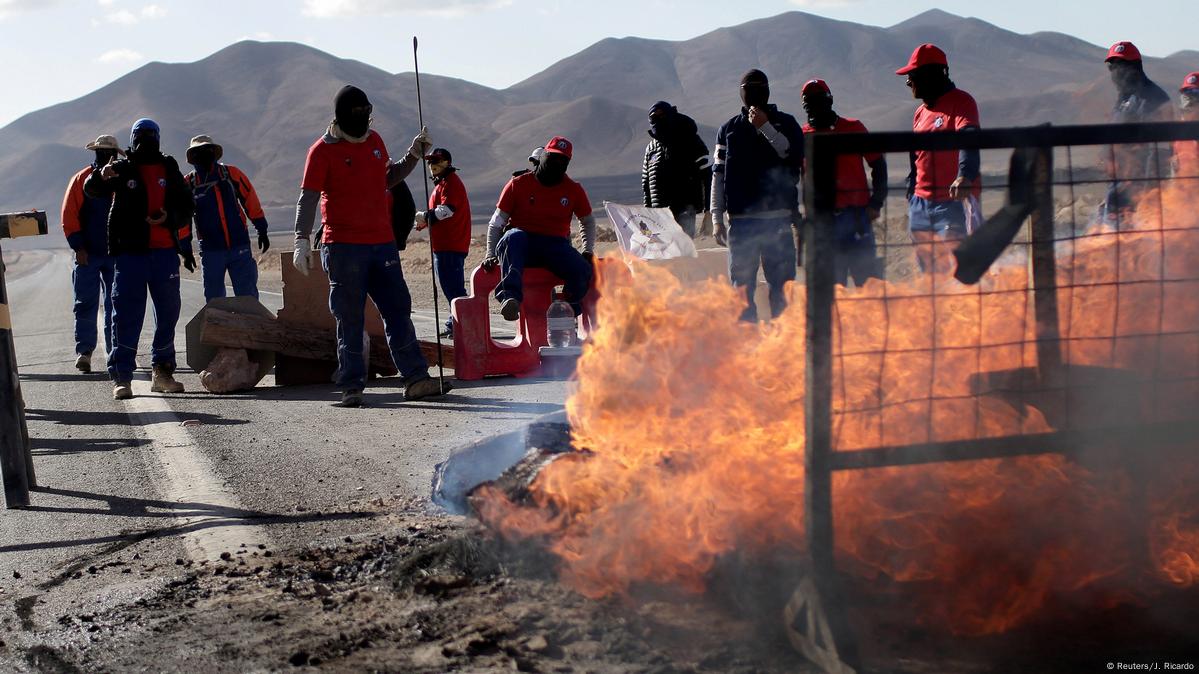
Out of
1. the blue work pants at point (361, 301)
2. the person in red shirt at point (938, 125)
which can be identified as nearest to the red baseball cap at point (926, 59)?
the person in red shirt at point (938, 125)

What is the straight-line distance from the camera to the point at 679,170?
10914 mm

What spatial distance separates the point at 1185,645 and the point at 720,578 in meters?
1.40

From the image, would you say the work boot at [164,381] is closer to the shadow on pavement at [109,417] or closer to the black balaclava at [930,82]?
the shadow on pavement at [109,417]

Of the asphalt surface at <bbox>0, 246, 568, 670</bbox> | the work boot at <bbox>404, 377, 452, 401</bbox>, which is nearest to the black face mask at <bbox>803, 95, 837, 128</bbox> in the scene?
the asphalt surface at <bbox>0, 246, 568, 670</bbox>

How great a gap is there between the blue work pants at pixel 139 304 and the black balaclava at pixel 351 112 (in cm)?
229

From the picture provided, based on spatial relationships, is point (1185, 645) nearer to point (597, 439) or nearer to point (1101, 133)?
point (1101, 133)

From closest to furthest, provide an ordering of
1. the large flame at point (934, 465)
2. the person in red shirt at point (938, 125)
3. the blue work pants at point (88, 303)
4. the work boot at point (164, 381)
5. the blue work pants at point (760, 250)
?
the large flame at point (934, 465) < the person in red shirt at point (938, 125) < the blue work pants at point (760, 250) < the work boot at point (164, 381) < the blue work pants at point (88, 303)

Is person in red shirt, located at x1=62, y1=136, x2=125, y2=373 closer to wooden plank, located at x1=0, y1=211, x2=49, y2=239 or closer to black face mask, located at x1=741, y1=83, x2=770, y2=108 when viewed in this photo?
wooden plank, located at x1=0, y1=211, x2=49, y2=239

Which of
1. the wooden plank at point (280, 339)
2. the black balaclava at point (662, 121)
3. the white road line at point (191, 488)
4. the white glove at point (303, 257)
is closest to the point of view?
the white road line at point (191, 488)

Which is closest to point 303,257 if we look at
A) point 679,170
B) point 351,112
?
point 351,112

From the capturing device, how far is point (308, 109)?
630 ft

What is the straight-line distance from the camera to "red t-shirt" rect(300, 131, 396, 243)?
8492mm

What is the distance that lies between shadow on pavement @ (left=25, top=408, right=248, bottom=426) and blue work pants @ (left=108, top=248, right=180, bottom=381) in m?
0.69

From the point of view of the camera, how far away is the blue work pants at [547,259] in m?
9.32
